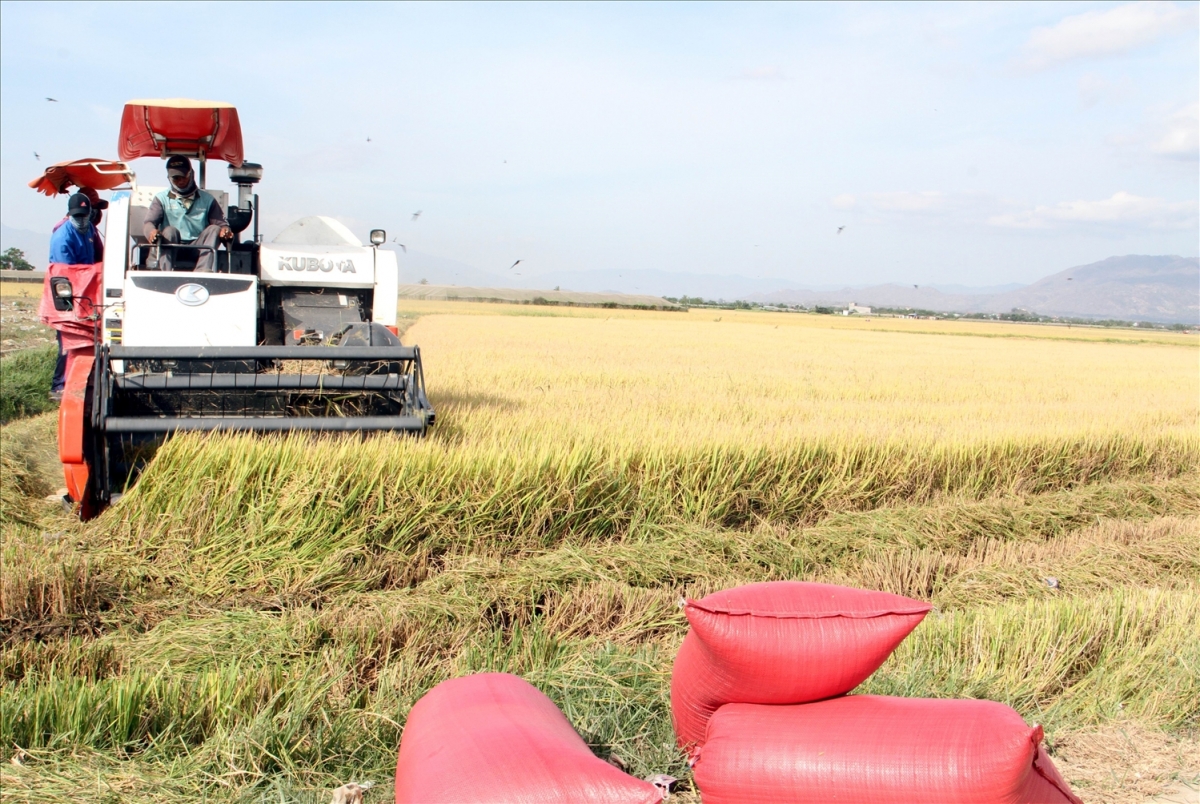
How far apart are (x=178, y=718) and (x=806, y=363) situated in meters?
15.0

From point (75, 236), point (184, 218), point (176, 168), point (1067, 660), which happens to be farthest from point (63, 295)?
point (1067, 660)

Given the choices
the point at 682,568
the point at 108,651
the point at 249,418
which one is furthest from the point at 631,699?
the point at 249,418

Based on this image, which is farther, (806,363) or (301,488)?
(806,363)

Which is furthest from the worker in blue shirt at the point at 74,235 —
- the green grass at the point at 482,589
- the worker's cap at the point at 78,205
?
the green grass at the point at 482,589

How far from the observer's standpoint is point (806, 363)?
17.0 m

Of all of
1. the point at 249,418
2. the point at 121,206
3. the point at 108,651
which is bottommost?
the point at 108,651

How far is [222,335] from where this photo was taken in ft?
20.9

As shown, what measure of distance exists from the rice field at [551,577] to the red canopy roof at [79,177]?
2.53 m

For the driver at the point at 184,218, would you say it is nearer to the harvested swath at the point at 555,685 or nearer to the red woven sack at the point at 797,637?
the harvested swath at the point at 555,685

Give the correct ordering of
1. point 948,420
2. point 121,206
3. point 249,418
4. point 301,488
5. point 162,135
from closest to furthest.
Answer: point 301,488, point 249,418, point 121,206, point 162,135, point 948,420

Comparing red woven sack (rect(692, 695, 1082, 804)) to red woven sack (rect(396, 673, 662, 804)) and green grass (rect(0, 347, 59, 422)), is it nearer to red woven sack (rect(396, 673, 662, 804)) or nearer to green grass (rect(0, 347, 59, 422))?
red woven sack (rect(396, 673, 662, 804))

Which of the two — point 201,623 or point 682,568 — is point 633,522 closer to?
point 682,568

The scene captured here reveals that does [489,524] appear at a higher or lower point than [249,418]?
lower

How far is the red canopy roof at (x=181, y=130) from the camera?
7148 millimetres
